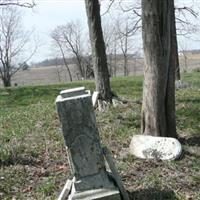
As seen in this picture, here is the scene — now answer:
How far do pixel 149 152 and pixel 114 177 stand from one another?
5.57 feet

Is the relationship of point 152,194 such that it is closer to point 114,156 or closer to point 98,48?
point 114,156

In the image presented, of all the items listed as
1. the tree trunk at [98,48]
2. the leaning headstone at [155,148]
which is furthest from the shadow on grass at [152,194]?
the tree trunk at [98,48]

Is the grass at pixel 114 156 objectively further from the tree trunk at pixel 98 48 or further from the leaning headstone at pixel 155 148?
the tree trunk at pixel 98 48

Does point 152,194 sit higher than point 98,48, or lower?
lower

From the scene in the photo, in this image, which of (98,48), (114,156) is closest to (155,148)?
(114,156)

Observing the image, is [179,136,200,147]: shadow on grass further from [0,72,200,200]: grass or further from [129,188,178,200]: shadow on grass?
[129,188,178,200]: shadow on grass

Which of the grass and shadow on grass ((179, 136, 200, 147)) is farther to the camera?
A: shadow on grass ((179, 136, 200, 147))

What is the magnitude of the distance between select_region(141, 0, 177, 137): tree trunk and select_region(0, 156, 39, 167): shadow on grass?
197 cm

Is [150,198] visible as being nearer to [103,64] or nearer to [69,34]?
[103,64]

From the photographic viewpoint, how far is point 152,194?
5309 mm

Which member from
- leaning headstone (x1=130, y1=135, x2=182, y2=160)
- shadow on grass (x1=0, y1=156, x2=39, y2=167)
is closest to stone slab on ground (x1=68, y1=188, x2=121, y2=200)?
leaning headstone (x1=130, y1=135, x2=182, y2=160)

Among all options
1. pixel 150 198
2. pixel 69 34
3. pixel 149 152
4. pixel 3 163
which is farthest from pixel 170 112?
pixel 69 34

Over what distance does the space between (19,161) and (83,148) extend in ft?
7.53

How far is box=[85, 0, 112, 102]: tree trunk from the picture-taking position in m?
11.0
